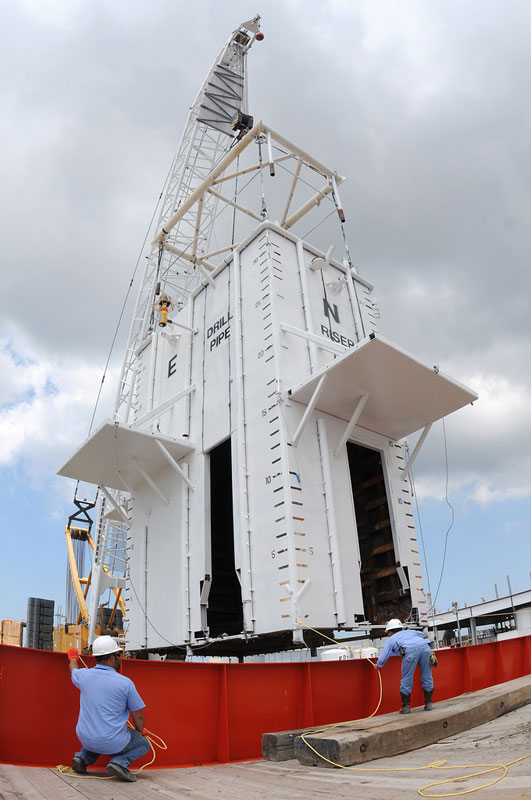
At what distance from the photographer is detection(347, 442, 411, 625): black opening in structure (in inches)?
587

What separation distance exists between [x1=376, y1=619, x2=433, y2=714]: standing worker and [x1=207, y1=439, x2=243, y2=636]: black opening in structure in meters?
8.52

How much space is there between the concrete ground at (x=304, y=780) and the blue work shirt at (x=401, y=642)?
1.81 meters

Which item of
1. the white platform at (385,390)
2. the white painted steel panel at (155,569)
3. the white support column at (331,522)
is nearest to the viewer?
the white support column at (331,522)

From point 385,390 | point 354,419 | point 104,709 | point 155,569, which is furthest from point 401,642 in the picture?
point 155,569

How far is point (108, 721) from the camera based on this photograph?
580 cm

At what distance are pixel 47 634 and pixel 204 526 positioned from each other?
2320cm

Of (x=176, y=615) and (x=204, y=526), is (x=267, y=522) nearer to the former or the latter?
(x=204, y=526)

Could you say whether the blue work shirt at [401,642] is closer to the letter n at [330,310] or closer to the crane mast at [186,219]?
the letter n at [330,310]

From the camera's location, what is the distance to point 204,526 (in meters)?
15.4

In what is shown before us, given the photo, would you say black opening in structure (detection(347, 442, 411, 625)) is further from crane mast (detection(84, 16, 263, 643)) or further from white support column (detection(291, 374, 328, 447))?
crane mast (detection(84, 16, 263, 643))

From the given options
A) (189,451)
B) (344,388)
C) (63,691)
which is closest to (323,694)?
(63,691)

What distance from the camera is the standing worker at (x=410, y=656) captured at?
8758 mm

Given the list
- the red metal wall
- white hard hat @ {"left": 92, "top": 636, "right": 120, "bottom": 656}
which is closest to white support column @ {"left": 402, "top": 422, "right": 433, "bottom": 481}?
the red metal wall

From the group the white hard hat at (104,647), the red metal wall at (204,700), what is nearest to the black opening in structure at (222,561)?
the red metal wall at (204,700)
